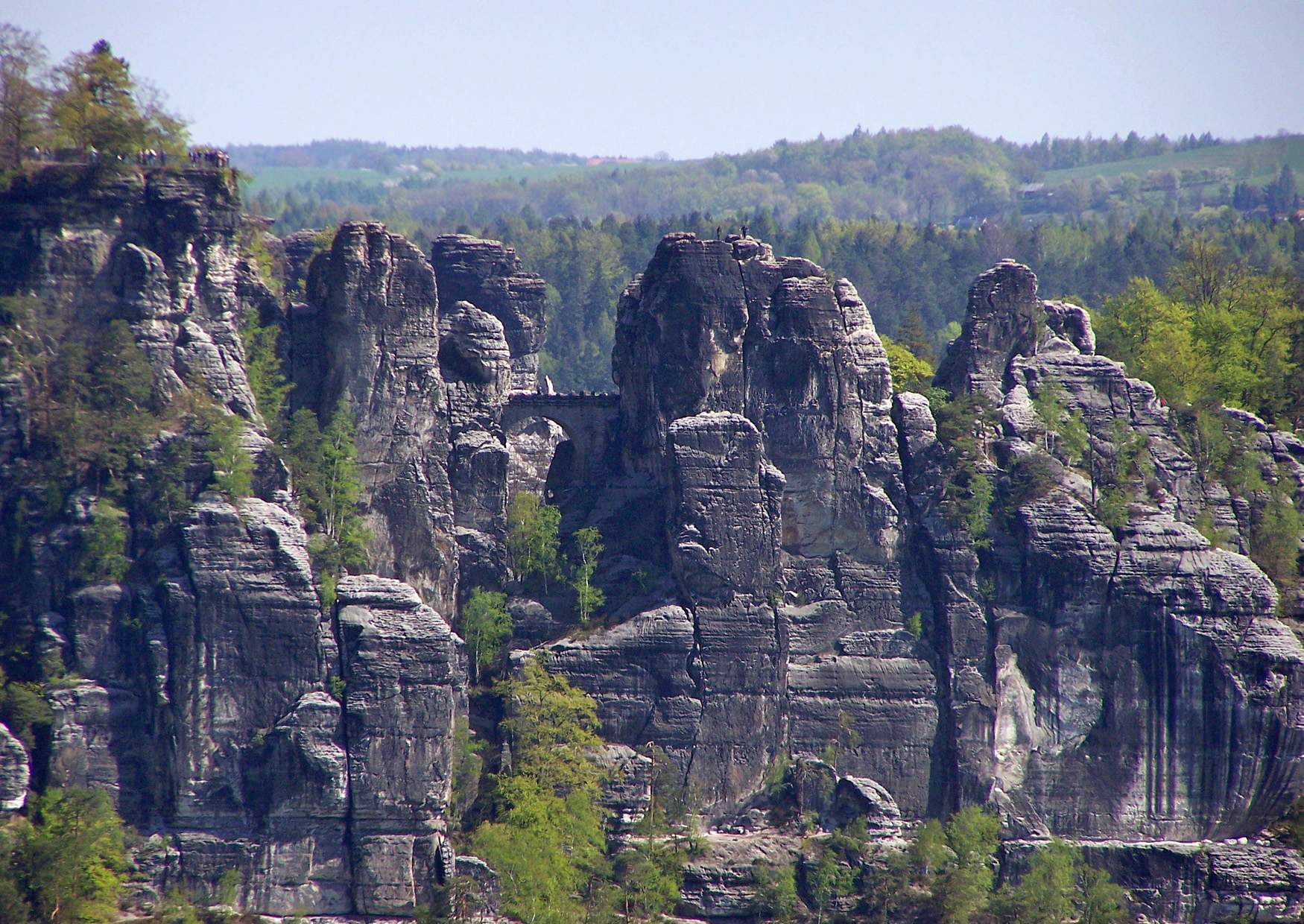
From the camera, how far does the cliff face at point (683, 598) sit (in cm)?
5338

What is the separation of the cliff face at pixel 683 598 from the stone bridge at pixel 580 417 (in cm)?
16

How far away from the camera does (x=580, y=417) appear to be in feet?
204


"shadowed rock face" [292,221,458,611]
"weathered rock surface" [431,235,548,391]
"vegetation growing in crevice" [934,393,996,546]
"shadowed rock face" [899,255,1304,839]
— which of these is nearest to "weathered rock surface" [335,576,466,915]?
"shadowed rock face" [292,221,458,611]

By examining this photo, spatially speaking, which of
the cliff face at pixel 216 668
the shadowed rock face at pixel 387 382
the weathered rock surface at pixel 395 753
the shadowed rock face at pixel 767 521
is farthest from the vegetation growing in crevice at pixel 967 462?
the weathered rock surface at pixel 395 753

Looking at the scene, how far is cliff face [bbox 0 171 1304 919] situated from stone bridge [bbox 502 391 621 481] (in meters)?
0.16

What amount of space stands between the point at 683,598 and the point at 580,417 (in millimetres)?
7205

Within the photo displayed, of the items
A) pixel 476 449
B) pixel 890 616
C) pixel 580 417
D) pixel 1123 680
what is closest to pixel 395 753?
pixel 476 449

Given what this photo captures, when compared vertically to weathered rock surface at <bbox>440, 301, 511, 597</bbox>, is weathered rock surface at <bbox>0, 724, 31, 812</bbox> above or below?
below

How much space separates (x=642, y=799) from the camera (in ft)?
184

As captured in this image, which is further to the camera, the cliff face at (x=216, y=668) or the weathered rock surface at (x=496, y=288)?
the weathered rock surface at (x=496, y=288)

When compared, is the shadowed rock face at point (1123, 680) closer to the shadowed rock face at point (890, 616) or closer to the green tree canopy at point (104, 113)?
the shadowed rock face at point (890, 616)

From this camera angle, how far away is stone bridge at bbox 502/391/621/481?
6178cm

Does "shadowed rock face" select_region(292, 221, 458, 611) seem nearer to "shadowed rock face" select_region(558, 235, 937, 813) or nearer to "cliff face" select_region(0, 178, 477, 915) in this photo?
"cliff face" select_region(0, 178, 477, 915)

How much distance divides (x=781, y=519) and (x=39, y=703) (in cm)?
1985
